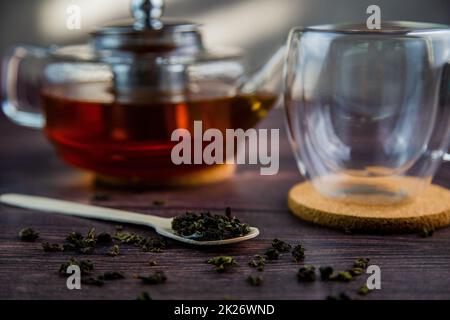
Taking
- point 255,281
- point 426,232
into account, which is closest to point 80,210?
point 255,281

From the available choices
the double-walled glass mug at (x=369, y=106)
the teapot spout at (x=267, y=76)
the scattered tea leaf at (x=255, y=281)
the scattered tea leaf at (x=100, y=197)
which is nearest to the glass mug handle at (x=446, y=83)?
the double-walled glass mug at (x=369, y=106)

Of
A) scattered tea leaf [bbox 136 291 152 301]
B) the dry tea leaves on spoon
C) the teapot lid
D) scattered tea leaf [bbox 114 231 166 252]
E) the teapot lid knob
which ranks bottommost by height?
scattered tea leaf [bbox 114 231 166 252]

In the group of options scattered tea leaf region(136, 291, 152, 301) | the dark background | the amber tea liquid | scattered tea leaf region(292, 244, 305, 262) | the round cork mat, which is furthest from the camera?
the dark background

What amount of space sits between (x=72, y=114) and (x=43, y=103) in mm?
105

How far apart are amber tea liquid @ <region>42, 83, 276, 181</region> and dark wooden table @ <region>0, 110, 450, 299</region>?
4 centimetres

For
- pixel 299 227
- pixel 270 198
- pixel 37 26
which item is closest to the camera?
pixel 299 227

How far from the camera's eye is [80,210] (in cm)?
102

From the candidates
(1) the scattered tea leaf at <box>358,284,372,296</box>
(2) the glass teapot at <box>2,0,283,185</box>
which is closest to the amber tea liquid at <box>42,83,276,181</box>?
(2) the glass teapot at <box>2,0,283,185</box>

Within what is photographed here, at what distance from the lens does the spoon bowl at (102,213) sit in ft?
2.96

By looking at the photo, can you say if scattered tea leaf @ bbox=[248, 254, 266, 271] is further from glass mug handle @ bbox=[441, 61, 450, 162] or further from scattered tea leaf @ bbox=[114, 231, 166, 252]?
glass mug handle @ bbox=[441, 61, 450, 162]

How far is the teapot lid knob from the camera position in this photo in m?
1.14

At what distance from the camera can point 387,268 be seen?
818 mm
